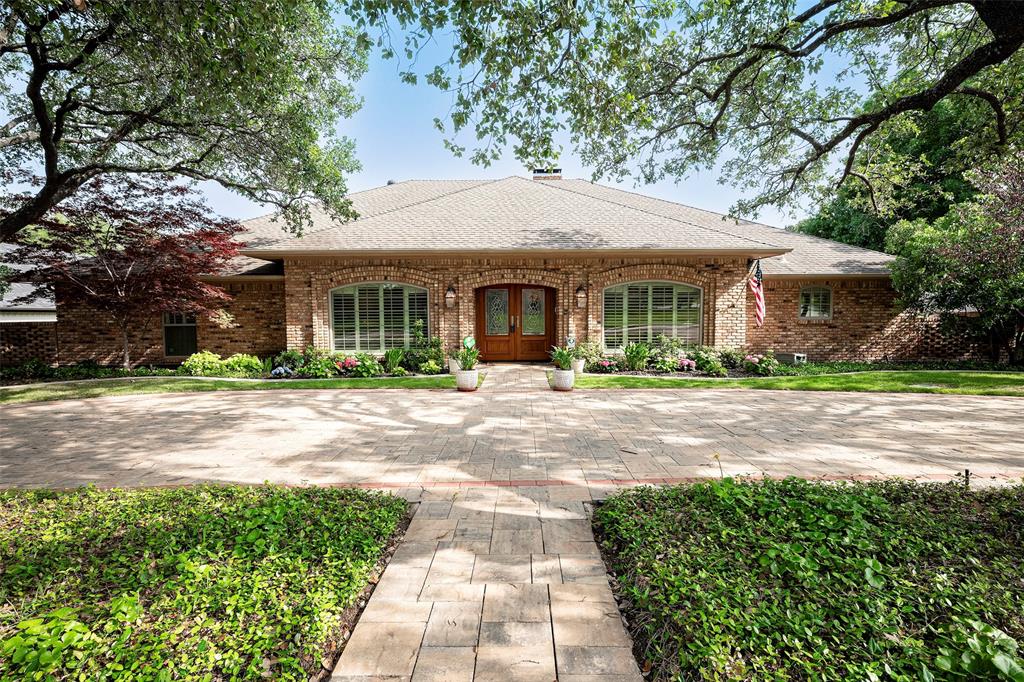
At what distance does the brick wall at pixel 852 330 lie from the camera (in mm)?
14086

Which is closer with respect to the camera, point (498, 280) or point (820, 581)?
point (820, 581)

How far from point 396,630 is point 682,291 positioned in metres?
12.6

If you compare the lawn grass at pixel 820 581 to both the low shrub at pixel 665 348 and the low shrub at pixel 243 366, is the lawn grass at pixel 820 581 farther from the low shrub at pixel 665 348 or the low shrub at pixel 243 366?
the low shrub at pixel 243 366

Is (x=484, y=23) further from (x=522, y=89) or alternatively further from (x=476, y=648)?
(x=476, y=648)

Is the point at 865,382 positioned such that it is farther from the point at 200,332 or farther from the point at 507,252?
the point at 200,332

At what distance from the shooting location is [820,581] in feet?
8.32

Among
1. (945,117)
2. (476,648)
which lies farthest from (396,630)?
(945,117)

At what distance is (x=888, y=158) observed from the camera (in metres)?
9.03

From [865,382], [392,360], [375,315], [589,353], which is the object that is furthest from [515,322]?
[865,382]

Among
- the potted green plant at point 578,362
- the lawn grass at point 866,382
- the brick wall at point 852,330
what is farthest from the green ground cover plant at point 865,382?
the brick wall at point 852,330

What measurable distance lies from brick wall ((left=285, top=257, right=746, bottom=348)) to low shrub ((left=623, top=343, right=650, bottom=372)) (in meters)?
1.25

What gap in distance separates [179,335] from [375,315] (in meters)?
6.35

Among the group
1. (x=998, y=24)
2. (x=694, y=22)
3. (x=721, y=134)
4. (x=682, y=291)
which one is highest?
(x=694, y=22)

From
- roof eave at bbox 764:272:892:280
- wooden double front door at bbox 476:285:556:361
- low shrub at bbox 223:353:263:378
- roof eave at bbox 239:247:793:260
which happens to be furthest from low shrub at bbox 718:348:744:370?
low shrub at bbox 223:353:263:378
